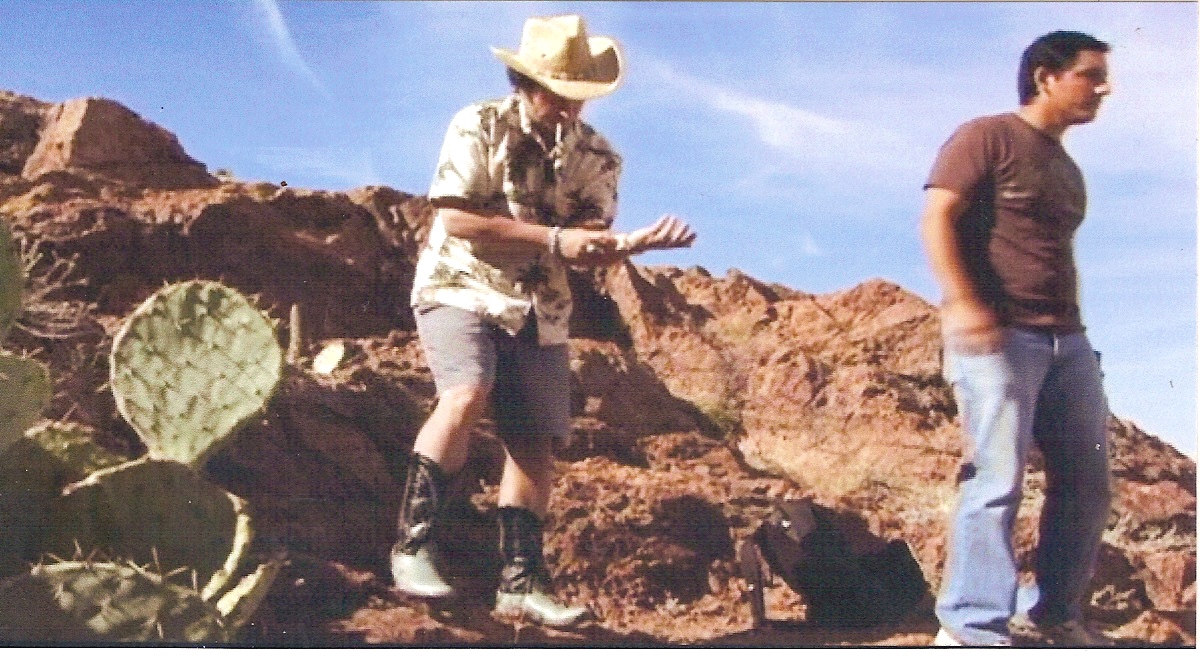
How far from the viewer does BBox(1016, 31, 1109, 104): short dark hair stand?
4.73m

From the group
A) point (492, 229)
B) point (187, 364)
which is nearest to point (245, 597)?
point (187, 364)

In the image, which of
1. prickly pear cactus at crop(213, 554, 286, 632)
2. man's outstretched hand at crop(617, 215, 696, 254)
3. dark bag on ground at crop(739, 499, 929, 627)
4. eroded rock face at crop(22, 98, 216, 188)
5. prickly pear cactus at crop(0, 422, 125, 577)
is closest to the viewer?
man's outstretched hand at crop(617, 215, 696, 254)

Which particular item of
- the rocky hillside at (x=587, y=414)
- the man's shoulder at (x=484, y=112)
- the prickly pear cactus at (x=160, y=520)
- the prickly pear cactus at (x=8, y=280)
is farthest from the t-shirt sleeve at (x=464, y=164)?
the prickly pear cactus at (x=8, y=280)

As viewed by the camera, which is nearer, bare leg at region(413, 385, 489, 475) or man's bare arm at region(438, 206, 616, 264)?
man's bare arm at region(438, 206, 616, 264)

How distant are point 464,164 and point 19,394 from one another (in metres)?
1.44

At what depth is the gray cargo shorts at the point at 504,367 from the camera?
4.61m

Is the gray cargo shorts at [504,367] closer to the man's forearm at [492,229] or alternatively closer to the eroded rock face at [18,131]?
the man's forearm at [492,229]

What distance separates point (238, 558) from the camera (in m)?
4.55

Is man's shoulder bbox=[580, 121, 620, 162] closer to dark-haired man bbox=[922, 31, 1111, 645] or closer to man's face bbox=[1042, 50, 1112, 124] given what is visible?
dark-haired man bbox=[922, 31, 1111, 645]

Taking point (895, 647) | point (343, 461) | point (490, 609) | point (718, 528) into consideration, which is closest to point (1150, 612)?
point (895, 647)

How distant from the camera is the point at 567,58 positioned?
462 centimetres

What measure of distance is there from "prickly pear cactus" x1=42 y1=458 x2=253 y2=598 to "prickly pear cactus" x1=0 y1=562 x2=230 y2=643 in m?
0.14

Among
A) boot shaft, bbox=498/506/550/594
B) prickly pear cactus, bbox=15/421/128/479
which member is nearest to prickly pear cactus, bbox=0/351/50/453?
prickly pear cactus, bbox=15/421/128/479

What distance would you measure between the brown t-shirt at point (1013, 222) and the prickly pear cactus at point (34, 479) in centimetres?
261
